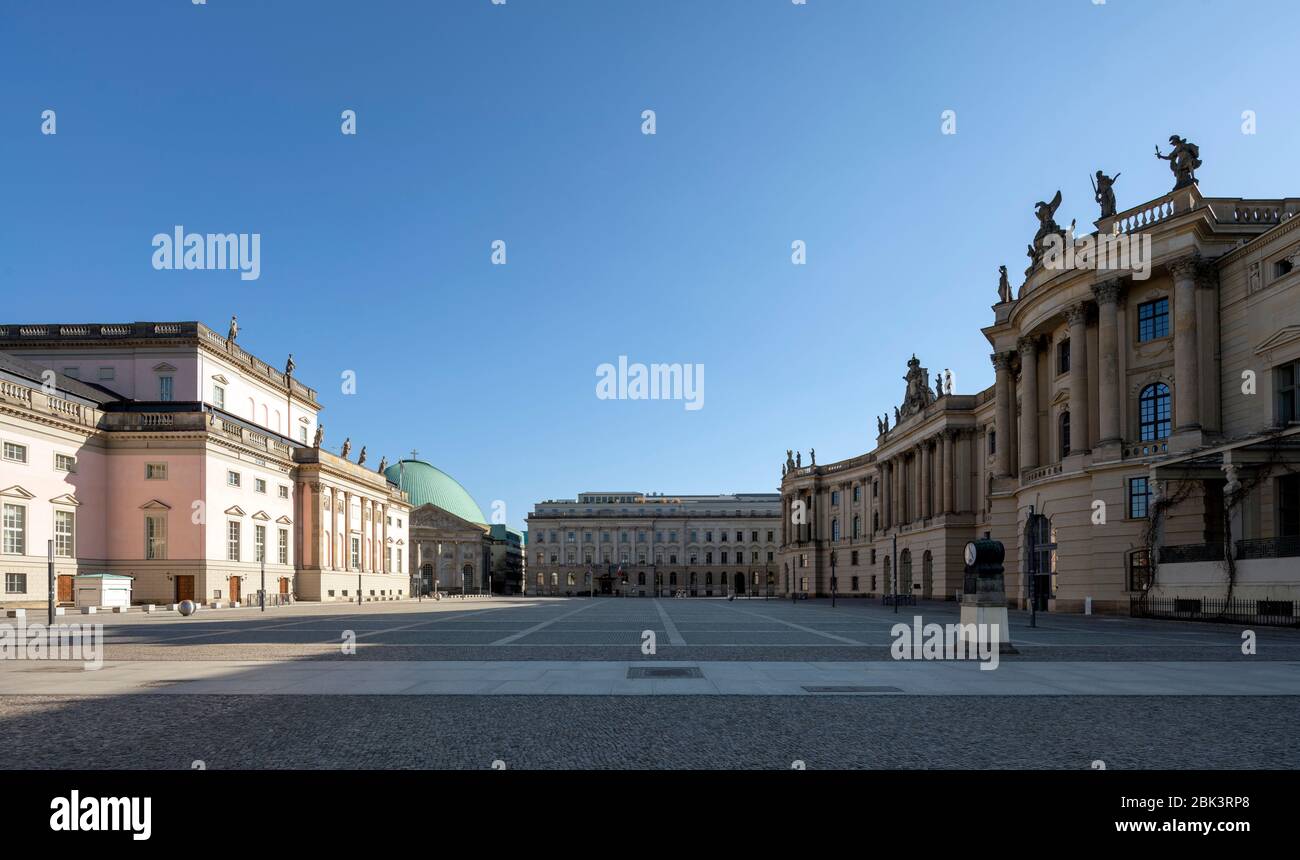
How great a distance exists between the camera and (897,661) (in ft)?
68.7

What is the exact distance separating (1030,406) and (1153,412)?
393 inches

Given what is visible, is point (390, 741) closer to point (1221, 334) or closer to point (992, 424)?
point (1221, 334)

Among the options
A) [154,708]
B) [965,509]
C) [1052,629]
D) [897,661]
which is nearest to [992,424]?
[965,509]

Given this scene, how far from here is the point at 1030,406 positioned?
184 ft

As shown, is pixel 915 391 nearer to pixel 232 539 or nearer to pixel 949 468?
pixel 949 468

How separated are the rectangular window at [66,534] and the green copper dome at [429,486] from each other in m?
114

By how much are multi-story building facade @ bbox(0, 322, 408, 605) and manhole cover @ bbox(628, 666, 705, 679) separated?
49611 mm

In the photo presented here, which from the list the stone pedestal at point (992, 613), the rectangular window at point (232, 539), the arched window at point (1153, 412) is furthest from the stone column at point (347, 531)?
the stone pedestal at point (992, 613)

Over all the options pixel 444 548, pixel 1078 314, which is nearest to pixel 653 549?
pixel 444 548

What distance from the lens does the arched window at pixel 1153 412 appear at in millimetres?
45688

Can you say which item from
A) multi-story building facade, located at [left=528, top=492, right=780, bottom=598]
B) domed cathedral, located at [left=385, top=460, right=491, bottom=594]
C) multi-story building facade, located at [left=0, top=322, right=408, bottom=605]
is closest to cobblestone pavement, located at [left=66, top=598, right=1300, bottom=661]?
multi-story building facade, located at [left=0, top=322, right=408, bottom=605]

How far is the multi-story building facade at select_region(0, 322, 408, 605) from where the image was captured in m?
57.1

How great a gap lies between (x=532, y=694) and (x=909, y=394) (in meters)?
86.6

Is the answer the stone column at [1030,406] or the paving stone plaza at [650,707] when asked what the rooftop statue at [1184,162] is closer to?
the stone column at [1030,406]
